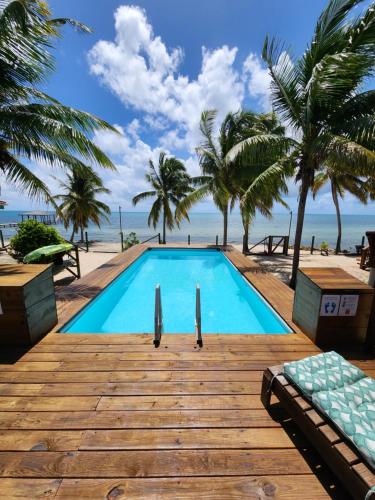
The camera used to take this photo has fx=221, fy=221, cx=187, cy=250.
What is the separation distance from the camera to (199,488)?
5.66 ft

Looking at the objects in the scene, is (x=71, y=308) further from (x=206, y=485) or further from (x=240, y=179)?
(x=240, y=179)

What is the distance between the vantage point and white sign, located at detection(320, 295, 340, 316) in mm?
3275

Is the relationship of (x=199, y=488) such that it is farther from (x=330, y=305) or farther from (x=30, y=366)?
(x=330, y=305)

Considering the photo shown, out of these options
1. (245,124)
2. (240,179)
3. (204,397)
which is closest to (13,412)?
(204,397)

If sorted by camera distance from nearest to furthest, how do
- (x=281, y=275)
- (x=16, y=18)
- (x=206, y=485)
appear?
(x=206, y=485), (x=16, y=18), (x=281, y=275)

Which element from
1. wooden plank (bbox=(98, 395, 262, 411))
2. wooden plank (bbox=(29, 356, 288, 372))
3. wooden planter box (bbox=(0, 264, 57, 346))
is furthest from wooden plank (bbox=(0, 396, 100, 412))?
wooden planter box (bbox=(0, 264, 57, 346))

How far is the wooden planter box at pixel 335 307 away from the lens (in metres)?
3.27

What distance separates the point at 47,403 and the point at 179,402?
1444 millimetres

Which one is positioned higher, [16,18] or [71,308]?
[16,18]

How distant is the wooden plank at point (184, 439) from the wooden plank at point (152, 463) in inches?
1.8

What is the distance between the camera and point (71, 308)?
4820 mm

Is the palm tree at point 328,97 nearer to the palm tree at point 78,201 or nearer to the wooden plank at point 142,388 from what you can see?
the wooden plank at point 142,388

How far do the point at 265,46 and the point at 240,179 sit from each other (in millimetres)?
5382

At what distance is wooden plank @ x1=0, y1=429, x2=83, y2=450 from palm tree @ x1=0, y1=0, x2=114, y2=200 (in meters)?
5.24
